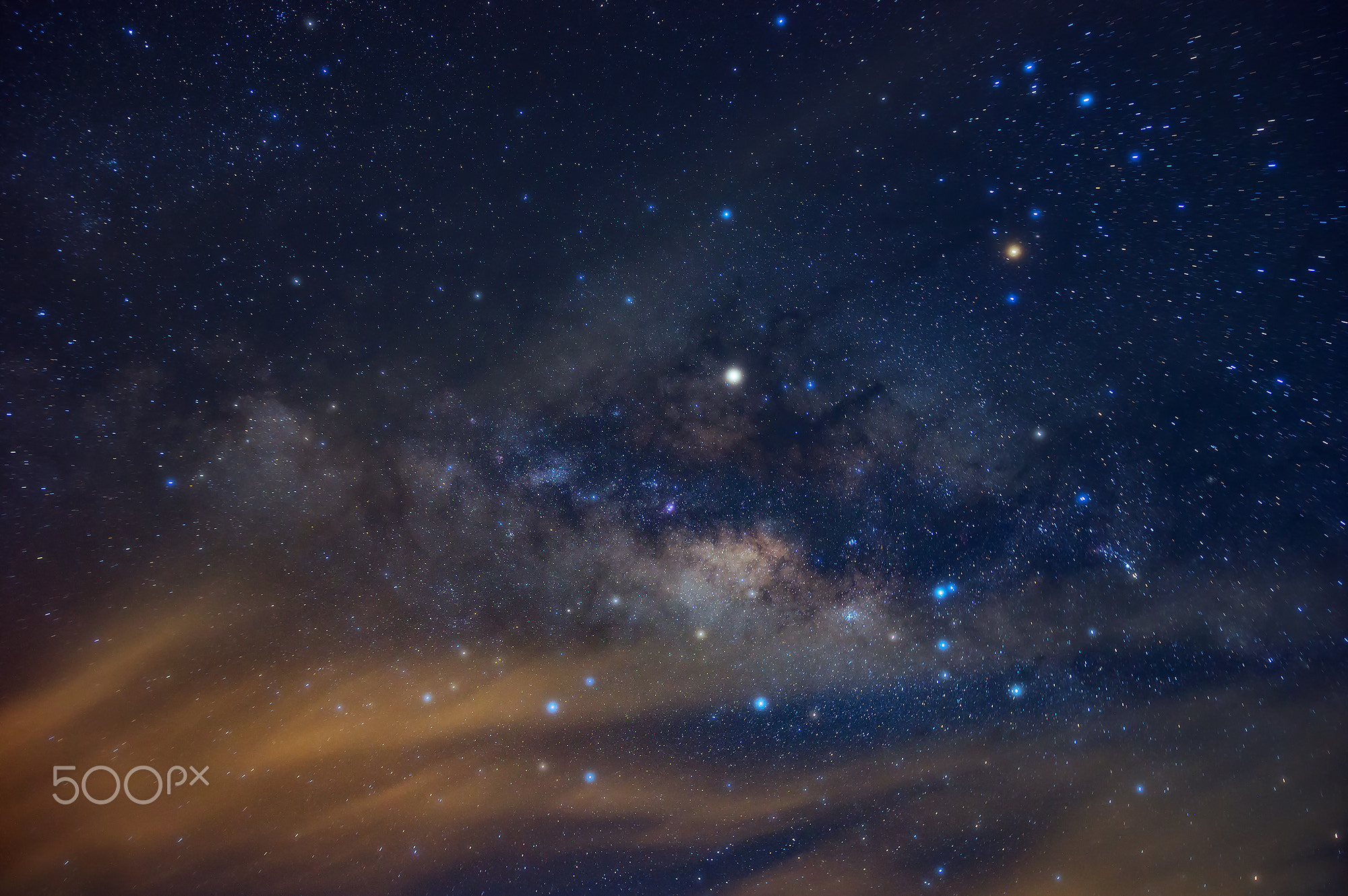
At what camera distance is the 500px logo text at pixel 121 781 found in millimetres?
6816

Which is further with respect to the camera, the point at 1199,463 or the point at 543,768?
the point at 543,768

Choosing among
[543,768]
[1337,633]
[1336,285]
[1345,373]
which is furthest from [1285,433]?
[543,768]

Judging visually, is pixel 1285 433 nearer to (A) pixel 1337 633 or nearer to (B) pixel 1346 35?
(A) pixel 1337 633

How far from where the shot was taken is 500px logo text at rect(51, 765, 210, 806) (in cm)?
682

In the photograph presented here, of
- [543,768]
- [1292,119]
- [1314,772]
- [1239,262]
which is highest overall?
[1292,119]

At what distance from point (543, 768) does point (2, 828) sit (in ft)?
22.2

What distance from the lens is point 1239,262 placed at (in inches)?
227

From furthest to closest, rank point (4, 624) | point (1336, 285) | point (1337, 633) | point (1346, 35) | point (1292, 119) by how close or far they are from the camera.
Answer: point (1337, 633) → point (4, 624) → point (1336, 285) → point (1292, 119) → point (1346, 35)

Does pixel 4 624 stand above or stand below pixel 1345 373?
above

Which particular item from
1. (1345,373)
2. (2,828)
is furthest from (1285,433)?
(2,828)

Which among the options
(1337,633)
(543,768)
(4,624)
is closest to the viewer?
(4,624)

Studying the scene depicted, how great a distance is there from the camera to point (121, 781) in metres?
6.98

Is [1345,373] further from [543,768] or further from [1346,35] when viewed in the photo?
[543,768]

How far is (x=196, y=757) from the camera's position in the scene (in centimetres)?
714
